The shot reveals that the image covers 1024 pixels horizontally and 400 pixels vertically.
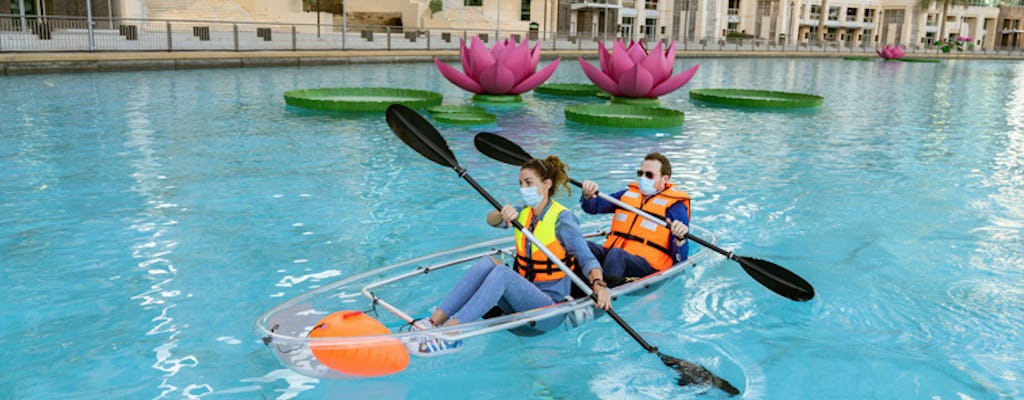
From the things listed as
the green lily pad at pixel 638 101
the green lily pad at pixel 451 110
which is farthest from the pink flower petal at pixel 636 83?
the green lily pad at pixel 451 110

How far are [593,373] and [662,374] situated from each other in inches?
13.8

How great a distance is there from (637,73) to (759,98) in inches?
166

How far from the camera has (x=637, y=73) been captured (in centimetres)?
1475

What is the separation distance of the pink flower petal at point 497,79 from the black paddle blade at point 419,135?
10.0 m

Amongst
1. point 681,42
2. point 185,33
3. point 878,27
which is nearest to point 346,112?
point 185,33

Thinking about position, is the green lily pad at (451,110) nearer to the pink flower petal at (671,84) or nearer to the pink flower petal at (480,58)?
the pink flower petal at (480,58)

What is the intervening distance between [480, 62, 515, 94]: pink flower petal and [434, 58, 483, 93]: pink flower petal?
0.15 m

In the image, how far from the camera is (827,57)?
165ft

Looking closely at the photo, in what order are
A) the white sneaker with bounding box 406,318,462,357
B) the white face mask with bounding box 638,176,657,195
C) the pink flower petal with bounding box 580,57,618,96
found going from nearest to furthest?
the white sneaker with bounding box 406,318,462,357, the white face mask with bounding box 638,176,657,195, the pink flower petal with bounding box 580,57,618,96

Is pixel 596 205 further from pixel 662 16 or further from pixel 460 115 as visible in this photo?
pixel 662 16

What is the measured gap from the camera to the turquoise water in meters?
4.23

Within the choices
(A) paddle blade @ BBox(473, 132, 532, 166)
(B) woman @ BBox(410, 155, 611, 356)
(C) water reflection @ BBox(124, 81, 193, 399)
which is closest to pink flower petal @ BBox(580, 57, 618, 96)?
(C) water reflection @ BBox(124, 81, 193, 399)

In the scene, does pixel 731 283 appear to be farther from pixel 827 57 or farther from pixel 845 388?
pixel 827 57

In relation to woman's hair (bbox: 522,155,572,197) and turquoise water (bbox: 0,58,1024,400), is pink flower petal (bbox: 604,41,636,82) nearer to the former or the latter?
turquoise water (bbox: 0,58,1024,400)
